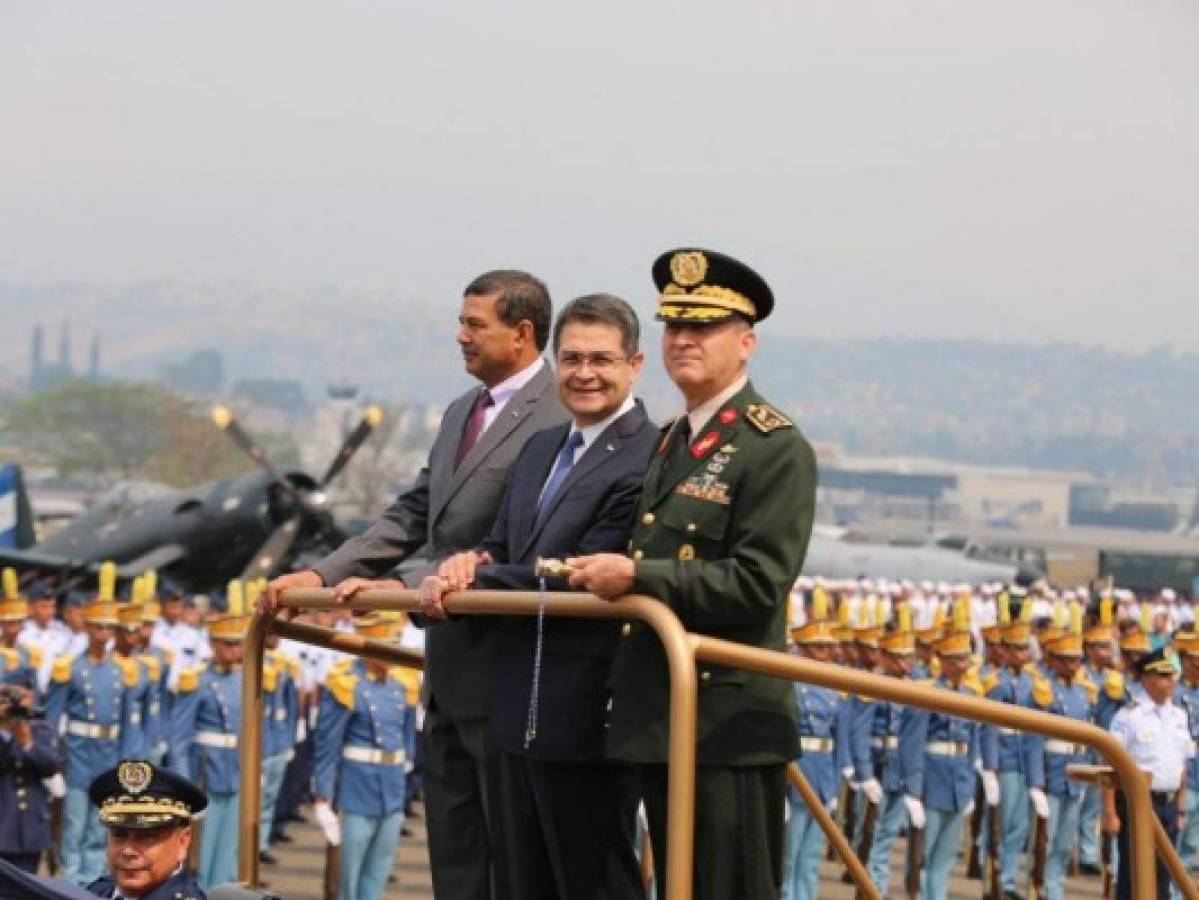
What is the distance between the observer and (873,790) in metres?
16.5

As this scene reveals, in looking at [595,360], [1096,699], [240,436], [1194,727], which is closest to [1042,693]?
[1096,699]

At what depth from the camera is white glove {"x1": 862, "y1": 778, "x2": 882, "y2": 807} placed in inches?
648

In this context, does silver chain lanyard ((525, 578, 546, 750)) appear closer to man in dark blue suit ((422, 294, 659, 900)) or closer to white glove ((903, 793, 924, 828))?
man in dark blue suit ((422, 294, 659, 900))

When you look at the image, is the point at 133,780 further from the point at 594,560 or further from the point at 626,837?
the point at 594,560

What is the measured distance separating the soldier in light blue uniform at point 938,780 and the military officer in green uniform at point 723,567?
37.2ft

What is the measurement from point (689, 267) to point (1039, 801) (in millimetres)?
12230

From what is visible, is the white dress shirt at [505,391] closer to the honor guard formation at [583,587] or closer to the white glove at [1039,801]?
the honor guard formation at [583,587]

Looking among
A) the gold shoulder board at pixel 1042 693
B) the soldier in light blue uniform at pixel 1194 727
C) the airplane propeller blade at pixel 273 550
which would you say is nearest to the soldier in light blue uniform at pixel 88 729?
the gold shoulder board at pixel 1042 693

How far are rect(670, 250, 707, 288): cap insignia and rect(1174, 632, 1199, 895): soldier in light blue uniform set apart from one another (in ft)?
34.3

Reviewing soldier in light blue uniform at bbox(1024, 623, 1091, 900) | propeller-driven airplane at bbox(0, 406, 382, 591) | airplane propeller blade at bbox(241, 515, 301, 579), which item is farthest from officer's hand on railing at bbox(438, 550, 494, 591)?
airplane propeller blade at bbox(241, 515, 301, 579)

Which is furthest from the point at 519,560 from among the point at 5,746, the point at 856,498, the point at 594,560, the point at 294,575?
the point at 856,498

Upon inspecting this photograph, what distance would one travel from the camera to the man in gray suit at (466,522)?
5.83 meters

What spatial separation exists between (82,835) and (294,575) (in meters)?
10.6

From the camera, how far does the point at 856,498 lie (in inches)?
6560
